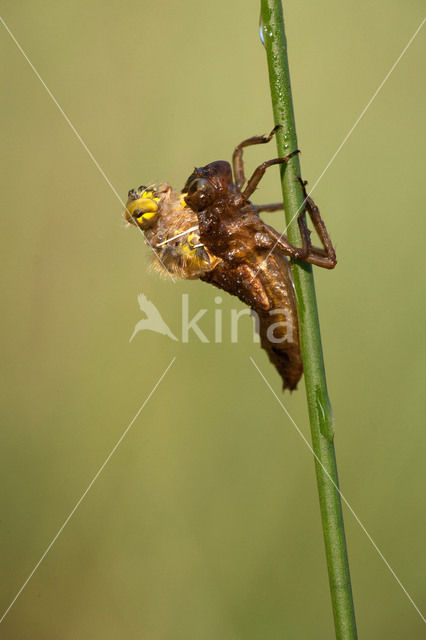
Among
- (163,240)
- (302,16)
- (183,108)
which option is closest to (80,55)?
(183,108)

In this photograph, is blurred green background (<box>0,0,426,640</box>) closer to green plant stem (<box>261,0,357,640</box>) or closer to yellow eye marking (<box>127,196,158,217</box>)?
yellow eye marking (<box>127,196,158,217</box>)

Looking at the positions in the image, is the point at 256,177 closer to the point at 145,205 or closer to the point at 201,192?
the point at 201,192

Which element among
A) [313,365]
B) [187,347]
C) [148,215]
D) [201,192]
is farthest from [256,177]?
[187,347]

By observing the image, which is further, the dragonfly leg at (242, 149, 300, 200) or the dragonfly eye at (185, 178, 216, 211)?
the dragonfly eye at (185, 178, 216, 211)

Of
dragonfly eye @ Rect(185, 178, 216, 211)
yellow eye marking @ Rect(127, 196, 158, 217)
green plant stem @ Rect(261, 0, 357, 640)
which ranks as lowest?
green plant stem @ Rect(261, 0, 357, 640)

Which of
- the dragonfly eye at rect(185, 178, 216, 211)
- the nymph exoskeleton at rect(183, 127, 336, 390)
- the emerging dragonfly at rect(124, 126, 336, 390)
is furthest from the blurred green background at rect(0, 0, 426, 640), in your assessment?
the dragonfly eye at rect(185, 178, 216, 211)

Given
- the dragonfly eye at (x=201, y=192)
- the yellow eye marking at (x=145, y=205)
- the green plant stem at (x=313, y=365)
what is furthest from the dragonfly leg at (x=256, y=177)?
the yellow eye marking at (x=145, y=205)

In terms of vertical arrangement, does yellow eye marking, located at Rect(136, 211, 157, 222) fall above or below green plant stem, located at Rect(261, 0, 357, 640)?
above

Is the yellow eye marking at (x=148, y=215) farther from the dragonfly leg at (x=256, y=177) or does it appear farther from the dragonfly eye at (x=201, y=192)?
the dragonfly leg at (x=256, y=177)
